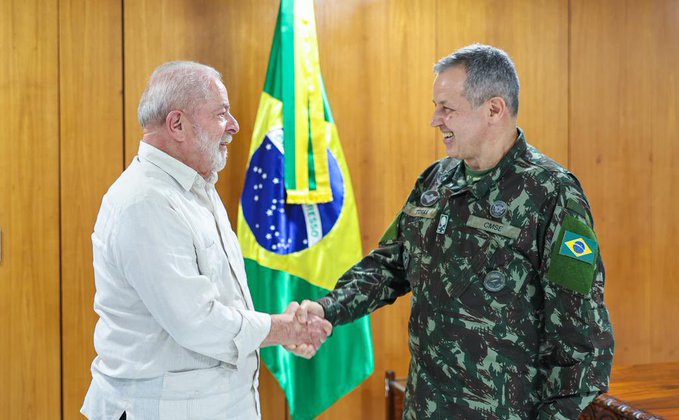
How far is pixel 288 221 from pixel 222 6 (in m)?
1.12

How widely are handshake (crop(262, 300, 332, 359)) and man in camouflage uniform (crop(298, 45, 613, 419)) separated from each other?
323 millimetres

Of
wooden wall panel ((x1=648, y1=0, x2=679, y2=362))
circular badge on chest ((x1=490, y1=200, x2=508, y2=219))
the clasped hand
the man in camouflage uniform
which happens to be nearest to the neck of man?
the man in camouflage uniform

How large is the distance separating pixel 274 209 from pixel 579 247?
174 cm

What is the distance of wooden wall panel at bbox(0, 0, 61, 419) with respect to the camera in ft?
10.4

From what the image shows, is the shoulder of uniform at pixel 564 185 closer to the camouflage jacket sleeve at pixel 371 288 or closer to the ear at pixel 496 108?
the ear at pixel 496 108

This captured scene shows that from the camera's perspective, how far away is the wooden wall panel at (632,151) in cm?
402

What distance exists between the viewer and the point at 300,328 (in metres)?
2.12

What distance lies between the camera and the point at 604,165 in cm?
406

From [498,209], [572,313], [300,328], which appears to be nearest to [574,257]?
[572,313]

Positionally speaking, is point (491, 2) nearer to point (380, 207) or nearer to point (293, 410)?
point (380, 207)

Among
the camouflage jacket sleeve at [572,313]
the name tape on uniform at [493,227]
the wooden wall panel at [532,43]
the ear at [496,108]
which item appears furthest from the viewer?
the wooden wall panel at [532,43]

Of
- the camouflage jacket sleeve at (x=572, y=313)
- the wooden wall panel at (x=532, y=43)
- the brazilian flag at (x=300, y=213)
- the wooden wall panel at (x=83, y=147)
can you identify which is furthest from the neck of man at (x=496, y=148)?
the wooden wall panel at (x=83, y=147)

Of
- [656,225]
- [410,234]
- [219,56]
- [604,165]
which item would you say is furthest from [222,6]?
[656,225]

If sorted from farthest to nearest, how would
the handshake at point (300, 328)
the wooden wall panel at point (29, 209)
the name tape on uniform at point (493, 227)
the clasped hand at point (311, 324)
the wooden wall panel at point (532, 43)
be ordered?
1. the wooden wall panel at point (532, 43)
2. the wooden wall panel at point (29, 209)
3. the clasped hand at point (311, 324)
4. the handshake at point (300, 328)
5. the name tape on uniform at point (493, 227)
